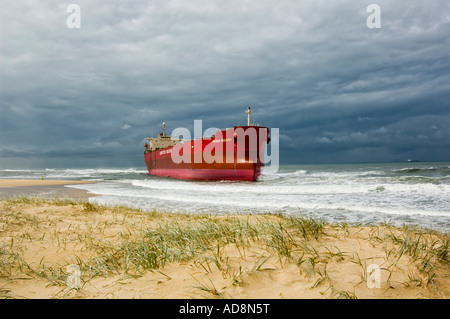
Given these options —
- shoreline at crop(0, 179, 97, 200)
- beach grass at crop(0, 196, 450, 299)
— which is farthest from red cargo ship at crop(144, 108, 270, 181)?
beach grass at crop(0, 196, 450, 299)

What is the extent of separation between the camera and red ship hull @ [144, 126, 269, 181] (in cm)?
2477

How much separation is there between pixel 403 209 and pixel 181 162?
2453 centimetres

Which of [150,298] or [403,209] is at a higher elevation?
[150,298]

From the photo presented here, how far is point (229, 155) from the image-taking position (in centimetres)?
2514

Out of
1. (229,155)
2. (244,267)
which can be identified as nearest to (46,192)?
(229,155)

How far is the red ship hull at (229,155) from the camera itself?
24766 mm

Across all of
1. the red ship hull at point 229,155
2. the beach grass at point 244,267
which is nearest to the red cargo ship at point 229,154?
the red ship hull at point 229,155

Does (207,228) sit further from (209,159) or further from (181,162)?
(181,162)

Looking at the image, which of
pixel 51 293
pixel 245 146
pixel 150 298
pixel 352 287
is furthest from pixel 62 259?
pixel 245 146

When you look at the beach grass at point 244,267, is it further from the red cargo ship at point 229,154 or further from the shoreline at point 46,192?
the red cargo ship at point 229,154

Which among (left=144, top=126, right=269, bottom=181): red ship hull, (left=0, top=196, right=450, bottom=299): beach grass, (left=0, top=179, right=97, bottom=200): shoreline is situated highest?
(left=144, top=126, right=269, bottom=181): red ship hull

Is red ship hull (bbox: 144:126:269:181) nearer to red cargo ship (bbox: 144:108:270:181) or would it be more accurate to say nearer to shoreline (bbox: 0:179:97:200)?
red cargo ship (bbox: 144:108:270:181)
